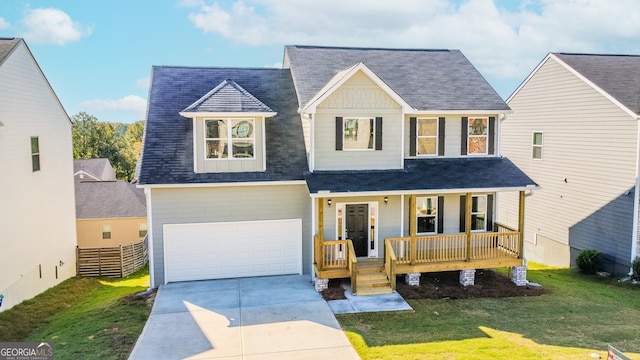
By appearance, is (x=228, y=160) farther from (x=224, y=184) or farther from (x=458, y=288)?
(x=458, y=288)

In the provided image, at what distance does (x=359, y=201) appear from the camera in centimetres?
1526

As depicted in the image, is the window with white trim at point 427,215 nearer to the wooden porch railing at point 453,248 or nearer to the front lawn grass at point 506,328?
the wooden porch railing at point 453,248

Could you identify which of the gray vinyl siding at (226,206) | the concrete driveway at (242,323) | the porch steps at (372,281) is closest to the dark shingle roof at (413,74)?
the gray vinyl siding at (226,206)

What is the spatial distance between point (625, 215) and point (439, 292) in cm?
806

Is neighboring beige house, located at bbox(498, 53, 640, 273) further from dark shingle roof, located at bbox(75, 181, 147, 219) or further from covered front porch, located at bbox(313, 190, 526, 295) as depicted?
dark shingle roof, located at bbox(75, 181, 147, 219)

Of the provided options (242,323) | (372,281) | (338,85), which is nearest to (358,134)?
(338,85)

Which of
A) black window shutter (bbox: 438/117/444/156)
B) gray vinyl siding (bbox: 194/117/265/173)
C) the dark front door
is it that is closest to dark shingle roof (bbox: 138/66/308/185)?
gray vinyl siding (bbox: 194/117/265/173)

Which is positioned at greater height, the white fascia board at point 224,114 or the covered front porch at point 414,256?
the white fascia board at point 224,114

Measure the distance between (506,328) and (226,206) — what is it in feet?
28.6

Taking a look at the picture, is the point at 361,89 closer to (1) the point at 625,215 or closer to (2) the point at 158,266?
(2) the point at 158,266

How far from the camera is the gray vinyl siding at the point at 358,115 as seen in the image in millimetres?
14961

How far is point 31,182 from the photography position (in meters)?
16.4

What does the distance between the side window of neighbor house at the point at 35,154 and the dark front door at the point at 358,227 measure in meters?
11.2

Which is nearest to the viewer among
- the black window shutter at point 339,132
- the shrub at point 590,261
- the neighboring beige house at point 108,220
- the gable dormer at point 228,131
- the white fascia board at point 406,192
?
the white fascia board at point 406,192
